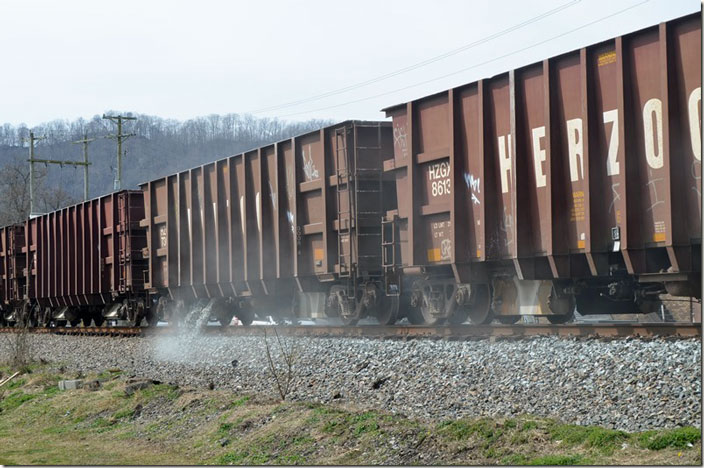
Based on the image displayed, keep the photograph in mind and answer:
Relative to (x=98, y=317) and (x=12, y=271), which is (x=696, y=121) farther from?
(x=12, y=271)

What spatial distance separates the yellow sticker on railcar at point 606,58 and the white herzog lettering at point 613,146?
0.63 m

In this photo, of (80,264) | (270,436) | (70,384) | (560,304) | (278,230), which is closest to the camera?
(270,436)

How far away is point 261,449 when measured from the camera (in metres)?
9.26

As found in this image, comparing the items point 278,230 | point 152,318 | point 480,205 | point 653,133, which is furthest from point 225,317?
point 653,133

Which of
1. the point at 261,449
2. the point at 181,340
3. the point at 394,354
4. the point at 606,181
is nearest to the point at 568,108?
the point at 606,181

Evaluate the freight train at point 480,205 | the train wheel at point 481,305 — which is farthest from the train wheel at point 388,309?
the train wheel at point 481,305

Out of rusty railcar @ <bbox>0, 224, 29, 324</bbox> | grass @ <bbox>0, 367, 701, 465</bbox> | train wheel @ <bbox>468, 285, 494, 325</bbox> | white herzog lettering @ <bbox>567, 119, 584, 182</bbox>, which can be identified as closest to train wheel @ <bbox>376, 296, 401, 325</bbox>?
train wheel @ <bbox>468, 285, 494, 325</bbox>

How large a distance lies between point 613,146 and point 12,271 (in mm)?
30404

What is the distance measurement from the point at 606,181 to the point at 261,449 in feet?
19.2

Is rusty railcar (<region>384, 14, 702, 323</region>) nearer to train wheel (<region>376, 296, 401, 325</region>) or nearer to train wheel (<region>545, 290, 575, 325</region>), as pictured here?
train wheel (<region>545, 290, 575, 325</region>)

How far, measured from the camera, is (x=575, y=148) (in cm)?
1263

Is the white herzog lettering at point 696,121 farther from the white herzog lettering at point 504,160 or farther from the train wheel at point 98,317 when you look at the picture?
the train wheel at point 98,317

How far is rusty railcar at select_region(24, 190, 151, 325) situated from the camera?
88.8 ft

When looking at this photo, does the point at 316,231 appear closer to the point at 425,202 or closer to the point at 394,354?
the point at 425,202
